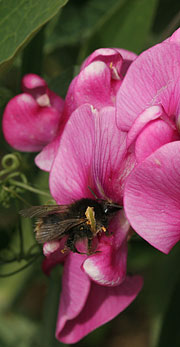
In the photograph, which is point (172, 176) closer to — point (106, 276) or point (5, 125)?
point (106, 276)

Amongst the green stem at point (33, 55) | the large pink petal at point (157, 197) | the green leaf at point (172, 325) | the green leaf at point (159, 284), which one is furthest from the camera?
the green leaf at point (159, 284)

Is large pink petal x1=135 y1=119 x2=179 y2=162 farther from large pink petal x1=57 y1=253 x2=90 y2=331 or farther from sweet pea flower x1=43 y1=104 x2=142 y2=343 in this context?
large pink petal x1=57 y1=253 x2=90 y2=331

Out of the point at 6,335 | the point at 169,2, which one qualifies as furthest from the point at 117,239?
the point at 6,335

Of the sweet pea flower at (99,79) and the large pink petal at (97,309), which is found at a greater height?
the sweet pea flower at (99,79)

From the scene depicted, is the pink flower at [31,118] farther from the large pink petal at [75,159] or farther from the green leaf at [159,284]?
the green leaf at [159,284]

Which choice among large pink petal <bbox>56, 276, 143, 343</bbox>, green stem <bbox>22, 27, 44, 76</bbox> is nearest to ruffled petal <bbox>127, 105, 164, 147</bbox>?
large pink petal <bbox>56, 276, 143, 343</bbox>

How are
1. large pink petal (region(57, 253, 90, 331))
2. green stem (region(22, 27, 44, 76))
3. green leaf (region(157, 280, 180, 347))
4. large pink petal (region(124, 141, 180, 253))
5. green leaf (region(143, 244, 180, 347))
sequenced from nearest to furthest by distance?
large pink petal (region(124, 141, 180, 253))
large pink petal (region(57, 253, 90, 331))
green stem (region(22, 27, 44, 76))
green leaf (region(157, 280, 180, 347))
green leaf (region(143, 244, 180, 347))

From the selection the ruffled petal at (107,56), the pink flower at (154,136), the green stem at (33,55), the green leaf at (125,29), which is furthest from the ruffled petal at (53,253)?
the green leaf at (125,29)
